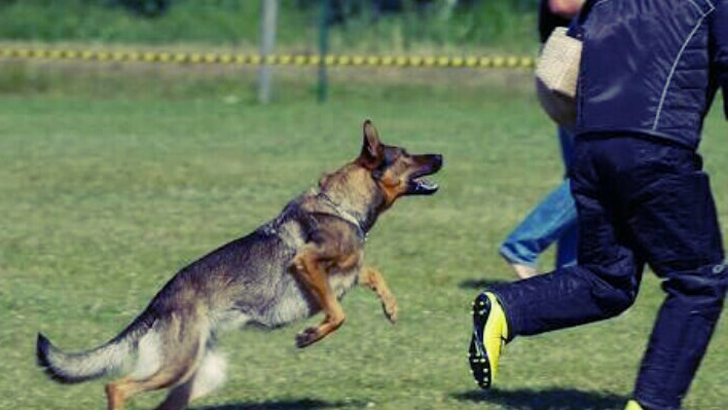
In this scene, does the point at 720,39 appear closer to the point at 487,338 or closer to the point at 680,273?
the point at 680,273

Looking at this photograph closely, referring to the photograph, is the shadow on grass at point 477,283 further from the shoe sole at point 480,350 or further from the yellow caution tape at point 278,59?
the yellow caution tape at point 278,59

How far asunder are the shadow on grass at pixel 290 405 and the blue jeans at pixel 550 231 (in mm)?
2294

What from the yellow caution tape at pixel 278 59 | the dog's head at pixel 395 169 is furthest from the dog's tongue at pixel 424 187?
the yellow caution tape at pixel 278 59

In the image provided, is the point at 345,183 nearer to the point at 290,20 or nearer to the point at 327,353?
the point at 327,353

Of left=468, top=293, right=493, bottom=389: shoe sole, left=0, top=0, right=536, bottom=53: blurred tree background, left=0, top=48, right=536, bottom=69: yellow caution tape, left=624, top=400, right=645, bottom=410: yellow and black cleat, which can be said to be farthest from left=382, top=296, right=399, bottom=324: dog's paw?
left=0, top=0, right=536, bottom=53: blurred tree background

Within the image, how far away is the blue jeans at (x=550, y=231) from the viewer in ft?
27.8

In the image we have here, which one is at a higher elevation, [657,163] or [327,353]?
[657,163]

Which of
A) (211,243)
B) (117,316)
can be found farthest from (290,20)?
(117,316)

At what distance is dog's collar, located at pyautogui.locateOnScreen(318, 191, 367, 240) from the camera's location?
20.5 feet

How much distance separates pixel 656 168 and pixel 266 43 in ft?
48.0

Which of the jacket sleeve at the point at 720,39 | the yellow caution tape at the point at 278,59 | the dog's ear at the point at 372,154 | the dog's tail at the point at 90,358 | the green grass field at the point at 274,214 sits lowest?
the yellow caution tape at the point at 278,59

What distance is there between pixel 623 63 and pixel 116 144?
981cm

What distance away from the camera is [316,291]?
603 cm

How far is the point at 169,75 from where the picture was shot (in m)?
20.2
